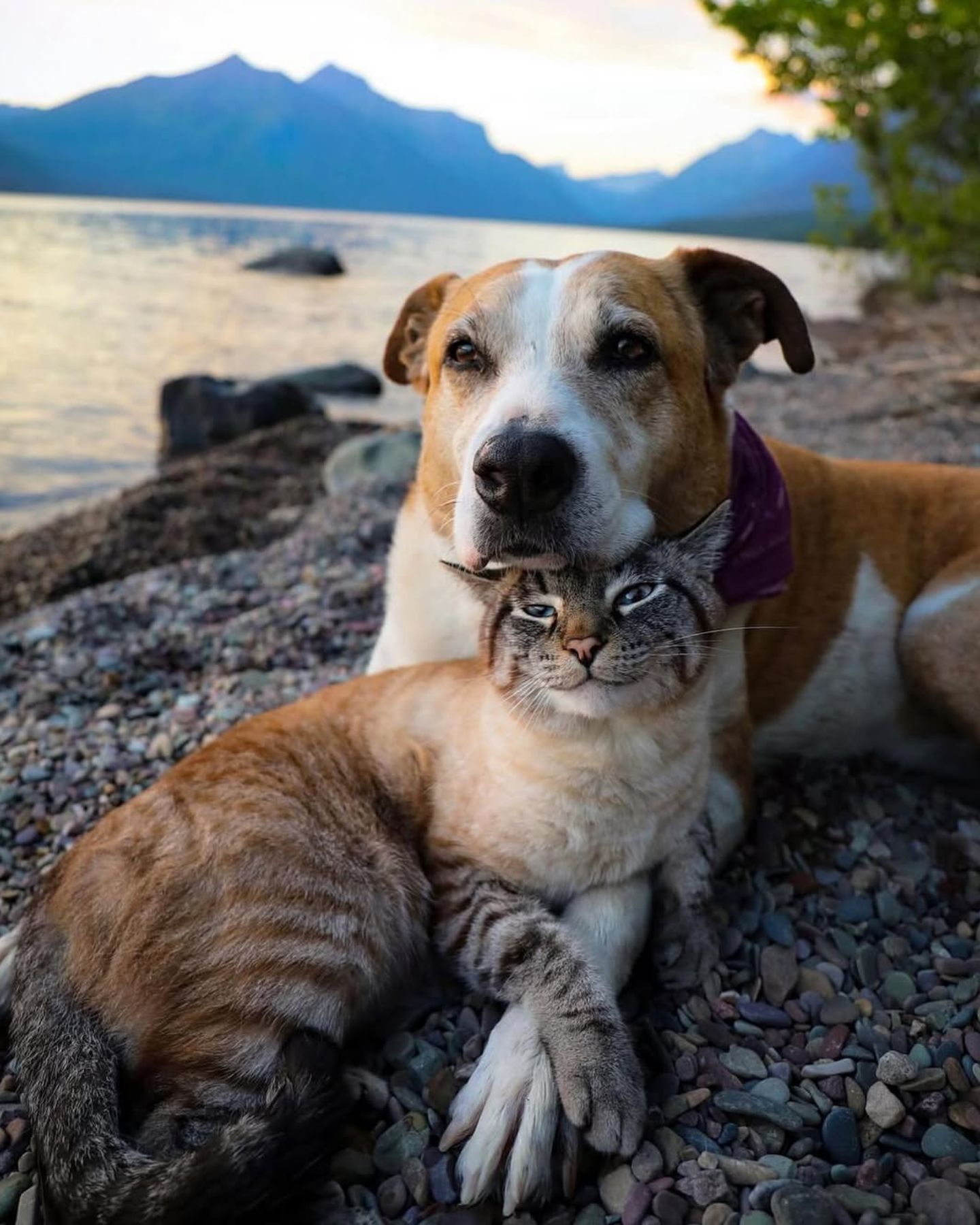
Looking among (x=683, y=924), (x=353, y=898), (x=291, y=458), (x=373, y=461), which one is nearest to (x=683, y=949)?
(x=683, y=924)

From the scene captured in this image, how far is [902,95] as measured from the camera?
575 inches

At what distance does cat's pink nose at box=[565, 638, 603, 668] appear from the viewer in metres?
2.19

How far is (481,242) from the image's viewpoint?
47188 mm

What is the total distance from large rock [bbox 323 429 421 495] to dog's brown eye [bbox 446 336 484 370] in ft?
16.3

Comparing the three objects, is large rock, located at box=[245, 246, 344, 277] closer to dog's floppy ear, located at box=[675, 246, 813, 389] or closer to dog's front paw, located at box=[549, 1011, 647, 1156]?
dog's floppy ear, located at box=[675, 246, 813, 389]

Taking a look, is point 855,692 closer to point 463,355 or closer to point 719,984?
point 719,984

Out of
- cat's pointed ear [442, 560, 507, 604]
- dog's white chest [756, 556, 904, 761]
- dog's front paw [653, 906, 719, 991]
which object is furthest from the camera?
dog's white chest [756, 556, 904, 761]

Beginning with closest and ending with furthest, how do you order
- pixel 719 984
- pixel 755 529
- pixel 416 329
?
1. pixel 719 984
2. pixel 755 529
3. pixel 416 329

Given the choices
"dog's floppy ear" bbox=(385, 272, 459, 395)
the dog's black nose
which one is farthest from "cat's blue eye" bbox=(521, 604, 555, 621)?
"dog's floppy ear" bbox=(385, 272, 459, 395)

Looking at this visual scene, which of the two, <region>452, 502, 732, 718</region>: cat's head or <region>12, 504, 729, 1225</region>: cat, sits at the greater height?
<region>452, 502, 732, 718</region>: cat's head

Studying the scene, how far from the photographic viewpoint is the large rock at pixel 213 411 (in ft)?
35.7

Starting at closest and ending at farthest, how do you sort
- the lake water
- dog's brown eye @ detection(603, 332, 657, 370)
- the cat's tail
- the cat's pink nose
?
the cat's tail, the cat's pink nose, dog's brown eye @ detection(603, 332, 657, 370), the lake water

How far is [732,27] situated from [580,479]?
14680mm

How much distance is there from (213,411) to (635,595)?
9.69 m
